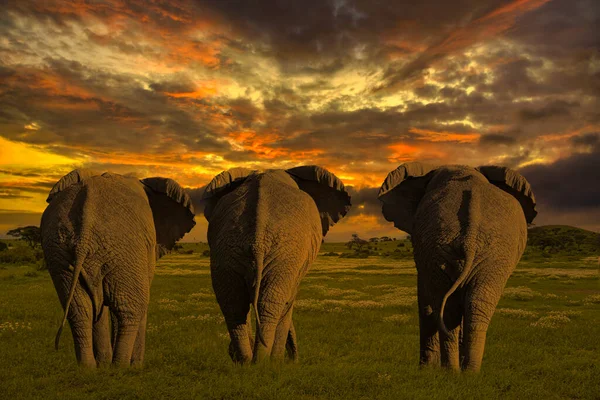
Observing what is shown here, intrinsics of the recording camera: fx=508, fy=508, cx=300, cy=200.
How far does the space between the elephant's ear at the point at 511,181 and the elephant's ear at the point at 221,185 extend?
17.2 feet

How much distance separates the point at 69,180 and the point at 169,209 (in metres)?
2.50

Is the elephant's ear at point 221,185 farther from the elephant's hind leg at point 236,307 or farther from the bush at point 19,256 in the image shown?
→ the bush at point 19,256

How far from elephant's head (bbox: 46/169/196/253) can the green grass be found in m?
2.80

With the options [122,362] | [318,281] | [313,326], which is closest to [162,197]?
[122,362]

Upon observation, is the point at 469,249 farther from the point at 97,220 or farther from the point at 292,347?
the point at 97,220

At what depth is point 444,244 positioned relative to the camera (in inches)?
357

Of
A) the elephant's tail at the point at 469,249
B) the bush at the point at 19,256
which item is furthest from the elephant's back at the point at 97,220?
the bush at the point at 19,256

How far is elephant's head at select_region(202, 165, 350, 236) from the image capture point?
35.9 ft

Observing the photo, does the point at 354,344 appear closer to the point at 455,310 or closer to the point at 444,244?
the point at 455,310

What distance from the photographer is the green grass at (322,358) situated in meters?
8.41

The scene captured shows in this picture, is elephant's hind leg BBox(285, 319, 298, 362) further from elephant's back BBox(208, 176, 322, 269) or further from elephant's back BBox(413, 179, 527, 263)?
elephant's back BBox(413, 179, 527, 263)

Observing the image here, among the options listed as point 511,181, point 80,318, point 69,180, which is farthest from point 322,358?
point 69,180

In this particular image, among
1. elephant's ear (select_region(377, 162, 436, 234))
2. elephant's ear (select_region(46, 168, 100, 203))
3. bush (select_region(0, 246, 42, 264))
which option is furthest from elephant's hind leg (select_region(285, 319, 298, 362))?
bush (select_region(0, 246, 42, 264))

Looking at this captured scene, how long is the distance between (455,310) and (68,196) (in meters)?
7.54
